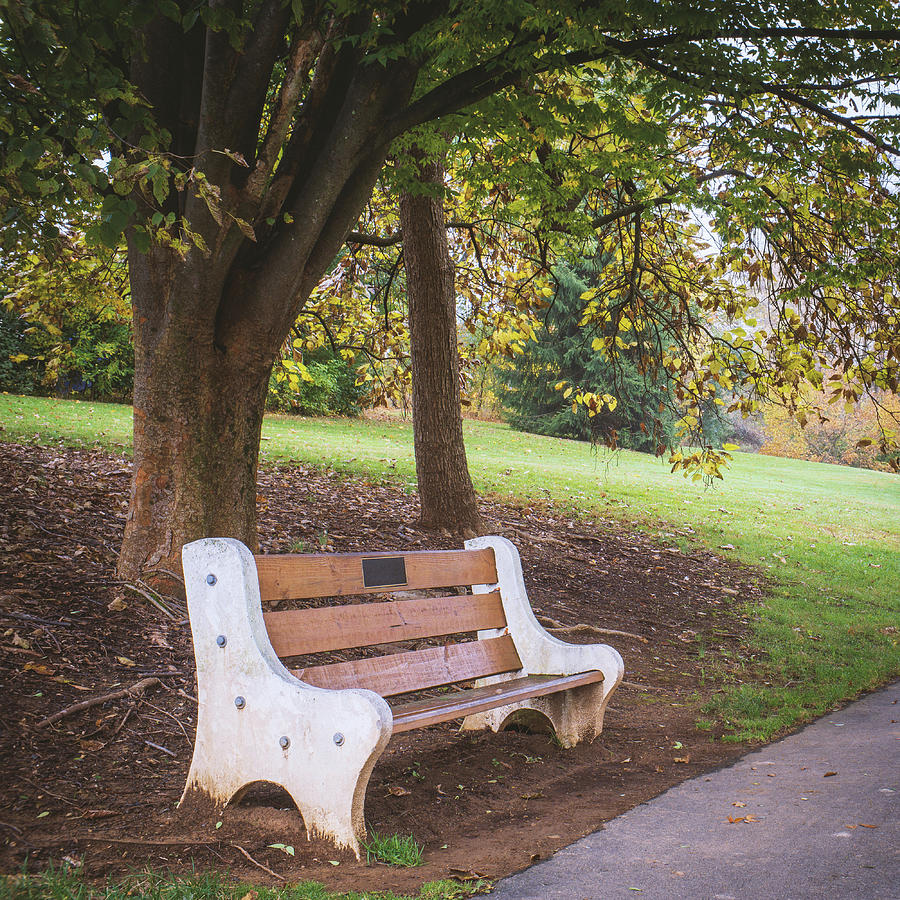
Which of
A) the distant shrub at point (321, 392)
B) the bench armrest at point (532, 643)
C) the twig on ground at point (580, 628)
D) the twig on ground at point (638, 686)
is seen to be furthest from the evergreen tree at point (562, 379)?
the bench armrest at point (532, 643)

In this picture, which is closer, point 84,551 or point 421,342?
point 84,551

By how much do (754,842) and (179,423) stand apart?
13.5ft

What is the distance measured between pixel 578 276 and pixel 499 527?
70.3 feet

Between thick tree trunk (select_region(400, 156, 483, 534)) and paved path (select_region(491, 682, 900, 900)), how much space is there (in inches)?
195

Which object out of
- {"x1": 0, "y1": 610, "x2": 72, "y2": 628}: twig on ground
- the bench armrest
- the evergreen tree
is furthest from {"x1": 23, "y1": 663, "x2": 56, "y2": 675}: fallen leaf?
the evergreen tree

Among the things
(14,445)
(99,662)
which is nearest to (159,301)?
(99,662)

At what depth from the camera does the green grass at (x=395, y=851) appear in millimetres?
3160

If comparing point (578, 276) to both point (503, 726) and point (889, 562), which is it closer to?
point (889, 562)

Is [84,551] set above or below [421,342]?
below

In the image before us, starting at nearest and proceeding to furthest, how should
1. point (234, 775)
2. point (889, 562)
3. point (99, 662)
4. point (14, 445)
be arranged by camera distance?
point (234, 775) → point (99, 662) → point (14, 445) → point (889, 562)

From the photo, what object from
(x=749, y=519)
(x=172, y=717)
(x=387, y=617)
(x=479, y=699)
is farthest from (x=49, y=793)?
(x=749, y=519)

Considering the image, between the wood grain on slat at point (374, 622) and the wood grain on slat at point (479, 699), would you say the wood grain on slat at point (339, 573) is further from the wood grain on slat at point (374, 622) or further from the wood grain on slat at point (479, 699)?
the wood grain on slat at point (479, 699)

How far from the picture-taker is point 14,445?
33.6 ft

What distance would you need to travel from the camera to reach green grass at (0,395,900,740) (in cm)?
699
